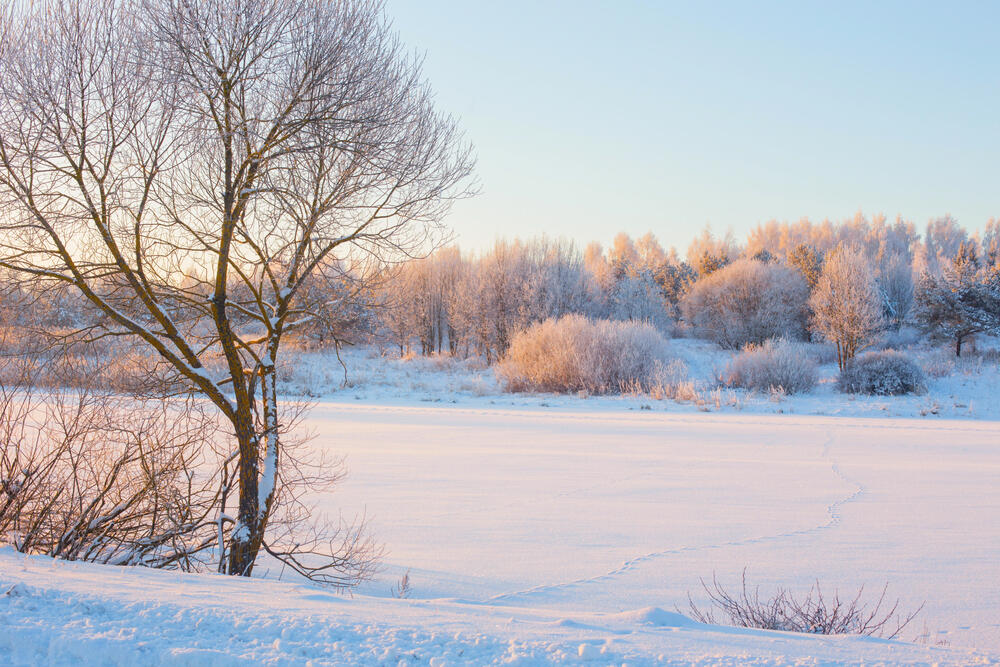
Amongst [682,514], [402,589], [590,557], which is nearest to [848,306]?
[682,514]

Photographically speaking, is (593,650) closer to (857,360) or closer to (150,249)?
(150,249)

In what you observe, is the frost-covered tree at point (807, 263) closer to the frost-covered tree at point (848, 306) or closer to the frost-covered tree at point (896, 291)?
the frost-covered tree at point (896, 291)

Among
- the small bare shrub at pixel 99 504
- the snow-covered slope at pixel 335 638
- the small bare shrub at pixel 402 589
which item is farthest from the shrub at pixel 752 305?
the snow-covered slope at pixel 335 638

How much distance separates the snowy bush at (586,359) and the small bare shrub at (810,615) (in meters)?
17.4

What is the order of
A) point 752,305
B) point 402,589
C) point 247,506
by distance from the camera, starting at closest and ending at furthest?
point 402,589
point 247,506
point 752,305

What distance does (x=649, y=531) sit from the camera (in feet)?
A: 21.4

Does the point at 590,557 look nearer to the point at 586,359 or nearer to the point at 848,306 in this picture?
the point at 586,359

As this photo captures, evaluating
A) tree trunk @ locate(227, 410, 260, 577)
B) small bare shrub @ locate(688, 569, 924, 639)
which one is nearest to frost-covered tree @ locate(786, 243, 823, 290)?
small bare shrub @ locate(688, 569, 924, 639)

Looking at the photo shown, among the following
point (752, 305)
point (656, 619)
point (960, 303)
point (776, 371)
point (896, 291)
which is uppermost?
point (896, 291)

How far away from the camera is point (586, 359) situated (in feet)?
75.8

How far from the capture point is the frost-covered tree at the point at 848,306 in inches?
1072

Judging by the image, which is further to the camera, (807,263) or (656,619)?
(807,263)

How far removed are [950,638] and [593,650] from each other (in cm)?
281

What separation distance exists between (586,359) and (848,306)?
470 inches
